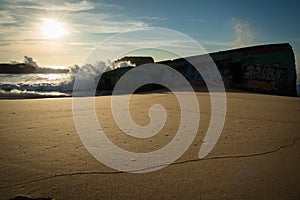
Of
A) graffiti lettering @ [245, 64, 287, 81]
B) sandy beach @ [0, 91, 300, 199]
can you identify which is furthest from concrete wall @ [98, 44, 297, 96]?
sandy beach @ [0, 91, 300, 199]

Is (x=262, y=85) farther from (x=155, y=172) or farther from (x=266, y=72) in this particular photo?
(x=155, y=172)

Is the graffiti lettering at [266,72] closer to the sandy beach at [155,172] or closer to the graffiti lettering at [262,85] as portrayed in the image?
the graffiti lettering at [262,85]

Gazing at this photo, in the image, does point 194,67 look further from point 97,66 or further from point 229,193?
point 229,193

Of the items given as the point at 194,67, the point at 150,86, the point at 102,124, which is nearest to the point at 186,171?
the point at 102,124

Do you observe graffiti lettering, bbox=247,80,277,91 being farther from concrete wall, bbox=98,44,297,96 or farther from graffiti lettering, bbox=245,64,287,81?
graffiti lettering, bbox=245,64,287,81

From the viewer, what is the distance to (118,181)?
4.83ft

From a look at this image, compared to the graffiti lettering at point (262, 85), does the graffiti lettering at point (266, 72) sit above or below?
above

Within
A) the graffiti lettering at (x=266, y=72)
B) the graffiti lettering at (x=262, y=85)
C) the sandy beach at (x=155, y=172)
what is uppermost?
→ the graffiti lettering at (x=266, y=72)

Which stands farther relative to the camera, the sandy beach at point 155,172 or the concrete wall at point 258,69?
the concrete wall at point 258,69

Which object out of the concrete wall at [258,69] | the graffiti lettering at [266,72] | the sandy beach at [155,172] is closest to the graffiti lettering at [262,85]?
the concrete wall at [258,69]

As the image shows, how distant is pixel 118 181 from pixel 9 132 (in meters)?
1.70

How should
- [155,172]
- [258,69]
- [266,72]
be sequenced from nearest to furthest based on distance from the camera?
[155,172]
[266,72]
[258,69]

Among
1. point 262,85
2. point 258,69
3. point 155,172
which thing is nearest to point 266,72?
point 258,69

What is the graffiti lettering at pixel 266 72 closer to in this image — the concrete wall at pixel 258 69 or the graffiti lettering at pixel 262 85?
the concrete wall at pixel 258 69
